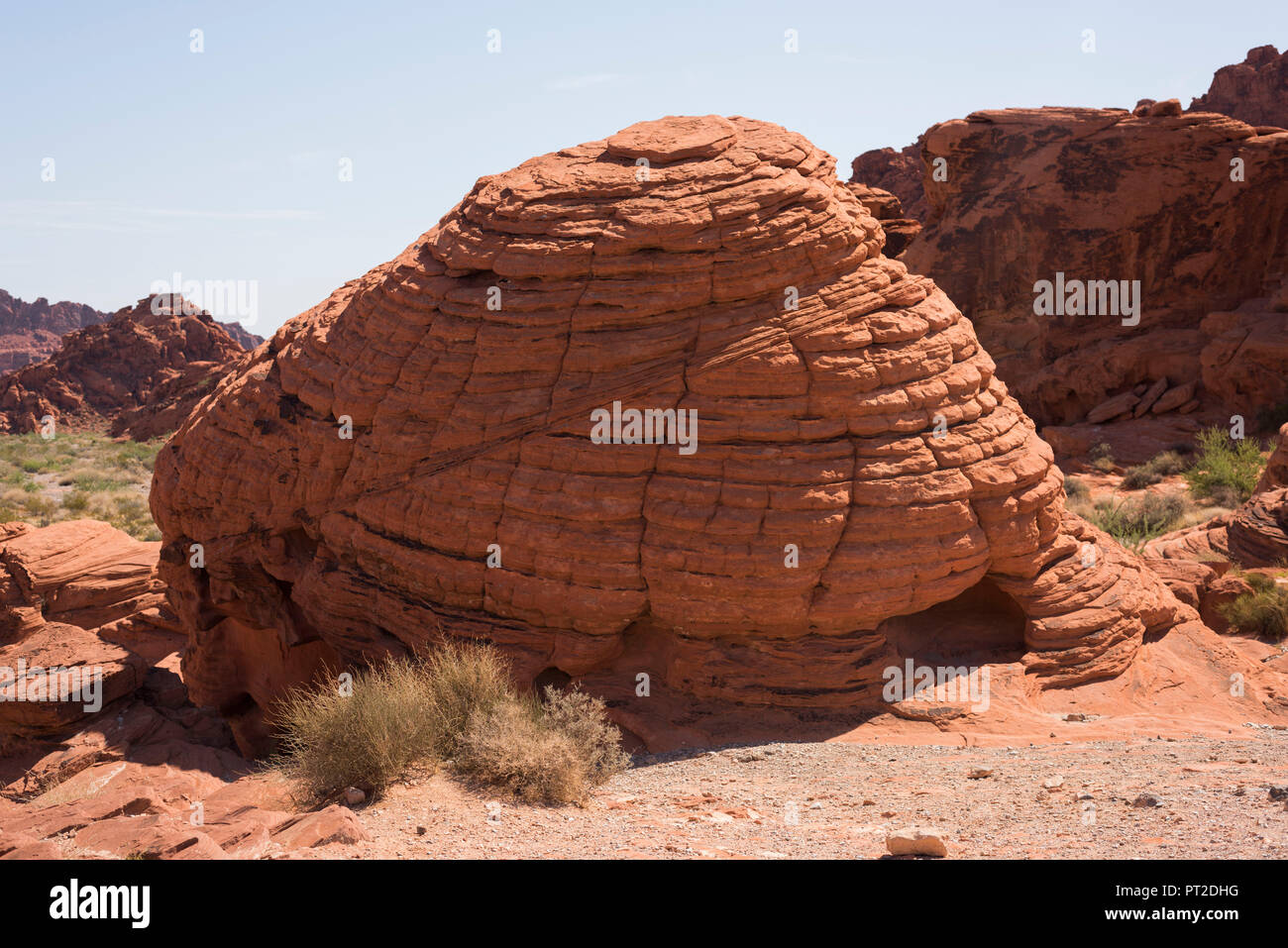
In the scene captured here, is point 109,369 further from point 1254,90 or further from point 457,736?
point 1254,90

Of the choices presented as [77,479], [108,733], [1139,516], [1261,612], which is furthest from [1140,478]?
[77,479]

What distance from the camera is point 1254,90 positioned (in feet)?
140

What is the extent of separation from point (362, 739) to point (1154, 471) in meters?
19.1

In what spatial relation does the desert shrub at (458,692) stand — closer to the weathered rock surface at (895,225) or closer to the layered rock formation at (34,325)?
the weathered rock surface at (895,225)

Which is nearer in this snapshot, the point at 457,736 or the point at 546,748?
the point at 546,748

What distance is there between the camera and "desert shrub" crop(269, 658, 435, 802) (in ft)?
20.7

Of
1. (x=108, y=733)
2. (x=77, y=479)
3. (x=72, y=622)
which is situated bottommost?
(x=108, y=733)

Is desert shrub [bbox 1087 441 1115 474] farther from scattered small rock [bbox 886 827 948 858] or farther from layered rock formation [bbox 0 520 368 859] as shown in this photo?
scattered small rock [bbox 886 827 948 858]

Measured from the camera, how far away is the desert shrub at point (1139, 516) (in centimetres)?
1580

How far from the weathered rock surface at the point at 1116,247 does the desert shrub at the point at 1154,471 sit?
94.7 inches

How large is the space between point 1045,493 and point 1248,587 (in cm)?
480

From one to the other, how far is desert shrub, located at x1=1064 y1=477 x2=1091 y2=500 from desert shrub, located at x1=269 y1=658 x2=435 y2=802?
52.1ft

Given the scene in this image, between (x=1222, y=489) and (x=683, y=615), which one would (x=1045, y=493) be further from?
(x=1222, y=489)
